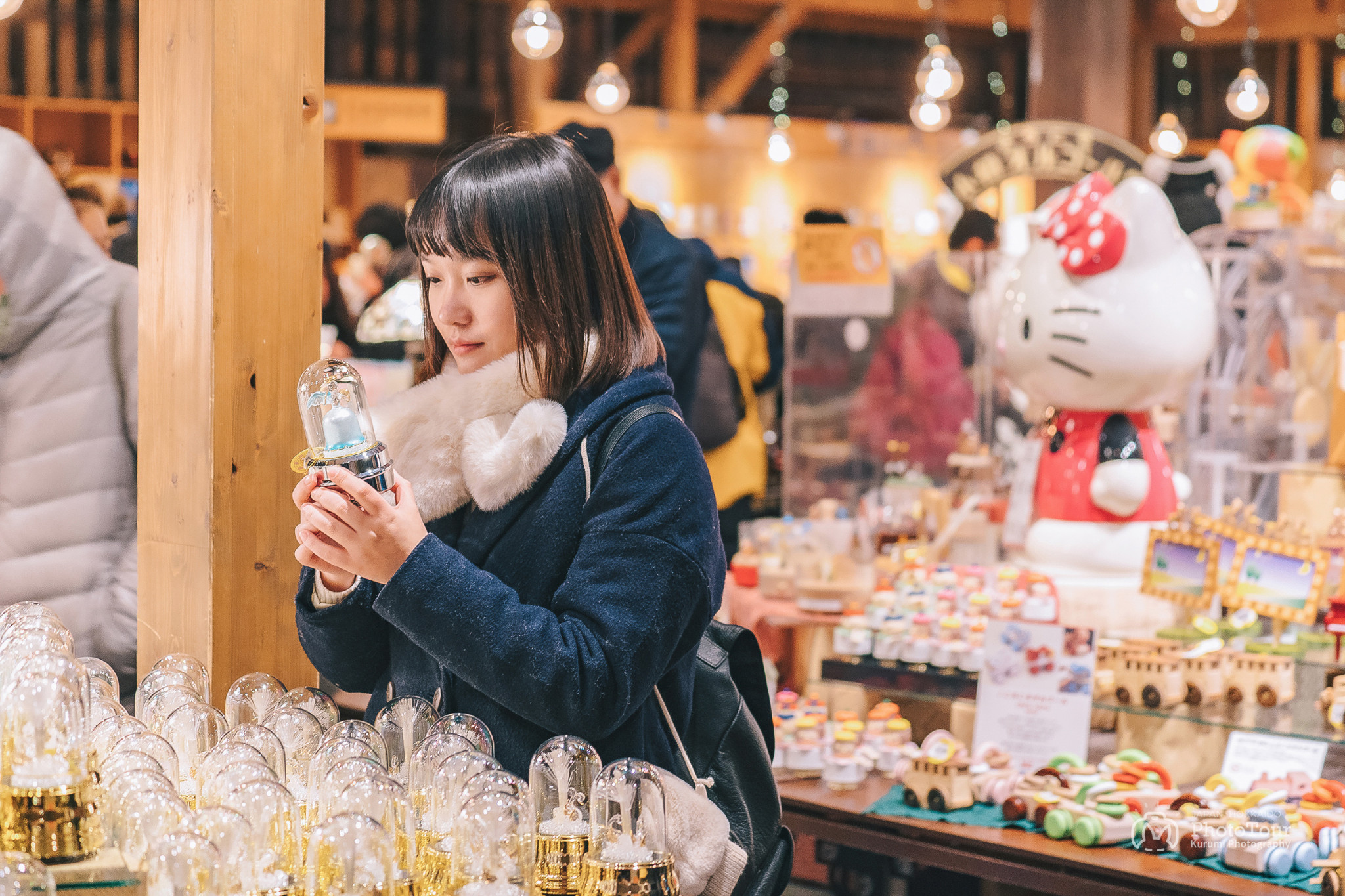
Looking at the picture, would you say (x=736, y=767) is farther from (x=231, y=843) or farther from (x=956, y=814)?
(x=956, y=814)

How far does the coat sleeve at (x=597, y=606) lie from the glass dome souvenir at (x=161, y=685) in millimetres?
295

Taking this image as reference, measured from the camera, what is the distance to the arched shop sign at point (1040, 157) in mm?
4949

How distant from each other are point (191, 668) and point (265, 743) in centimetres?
35

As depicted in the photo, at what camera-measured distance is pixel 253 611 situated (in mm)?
1783

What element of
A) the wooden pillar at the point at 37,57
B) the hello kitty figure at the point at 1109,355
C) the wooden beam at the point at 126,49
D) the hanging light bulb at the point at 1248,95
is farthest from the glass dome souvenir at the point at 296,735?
the hanging light bulb at the point at 1248,95

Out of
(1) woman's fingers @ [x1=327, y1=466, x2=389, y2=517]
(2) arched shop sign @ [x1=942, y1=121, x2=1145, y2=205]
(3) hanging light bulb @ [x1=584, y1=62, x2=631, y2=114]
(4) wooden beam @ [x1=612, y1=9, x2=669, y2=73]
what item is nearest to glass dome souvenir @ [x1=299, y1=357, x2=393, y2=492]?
(1) woman's fingers @ [x1=327, y1=466, x2=389, y2=517]

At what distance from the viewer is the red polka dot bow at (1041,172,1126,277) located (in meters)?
3.28

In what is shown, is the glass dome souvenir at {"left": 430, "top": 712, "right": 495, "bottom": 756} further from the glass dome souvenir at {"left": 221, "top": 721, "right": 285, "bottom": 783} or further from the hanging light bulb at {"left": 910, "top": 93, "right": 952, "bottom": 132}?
the hanging light bulb at {"left": 910, "top": 93, "right": 952, "bottom": 132}

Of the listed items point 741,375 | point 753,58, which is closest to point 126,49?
point 753,58

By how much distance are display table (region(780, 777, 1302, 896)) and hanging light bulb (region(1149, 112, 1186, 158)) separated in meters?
6.88

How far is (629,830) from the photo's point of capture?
119 centimetres

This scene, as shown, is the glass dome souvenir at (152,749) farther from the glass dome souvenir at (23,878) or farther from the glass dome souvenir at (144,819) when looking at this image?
the glass dome souvenir at (23,878)

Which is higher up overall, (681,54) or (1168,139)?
(681,54)

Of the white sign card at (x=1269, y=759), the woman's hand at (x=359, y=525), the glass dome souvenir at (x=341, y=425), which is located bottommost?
the white sign card at (x=1269, y=759)
